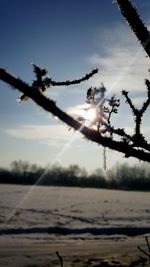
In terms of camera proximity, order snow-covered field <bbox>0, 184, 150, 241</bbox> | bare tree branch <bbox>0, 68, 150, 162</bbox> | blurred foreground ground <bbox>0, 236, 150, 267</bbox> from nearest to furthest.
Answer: bare tree branch <bbox>0, 68, 150, 162</bbox> < blurred foreground ground <bbox>0, 236, 150, 267</bbox> < snow-covered field <bbox>0, 184, 150, 241</bbox>

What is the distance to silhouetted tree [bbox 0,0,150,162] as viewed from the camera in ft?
3.16

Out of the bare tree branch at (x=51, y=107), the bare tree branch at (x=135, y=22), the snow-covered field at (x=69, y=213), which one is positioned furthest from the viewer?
the snow-covered field at (x=69, y=213)

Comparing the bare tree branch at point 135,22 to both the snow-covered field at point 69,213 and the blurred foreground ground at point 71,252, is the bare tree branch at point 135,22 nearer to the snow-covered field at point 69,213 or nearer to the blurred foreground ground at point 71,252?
the blurred foreground ground at point 71,252

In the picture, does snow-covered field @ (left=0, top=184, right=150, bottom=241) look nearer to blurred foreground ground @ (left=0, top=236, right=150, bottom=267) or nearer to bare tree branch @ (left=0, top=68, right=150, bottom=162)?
blurred foreground ground @ (left=0, top=236, right=150, bottom=267)

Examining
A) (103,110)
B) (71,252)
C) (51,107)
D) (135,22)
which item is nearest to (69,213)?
(71,252)

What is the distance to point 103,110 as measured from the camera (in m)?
1.70

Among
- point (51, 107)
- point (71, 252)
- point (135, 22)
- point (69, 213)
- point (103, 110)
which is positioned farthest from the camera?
point (69, 213)

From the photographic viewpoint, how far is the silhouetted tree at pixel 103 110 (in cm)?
96

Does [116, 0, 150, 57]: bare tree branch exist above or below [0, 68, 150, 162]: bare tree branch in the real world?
above

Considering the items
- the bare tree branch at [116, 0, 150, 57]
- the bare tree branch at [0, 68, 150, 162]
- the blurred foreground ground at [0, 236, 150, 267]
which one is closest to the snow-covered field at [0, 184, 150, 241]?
the blurred foreground ground at [0, 236, 150, 267]

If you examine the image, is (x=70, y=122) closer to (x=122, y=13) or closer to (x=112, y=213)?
(x=122, y=13)

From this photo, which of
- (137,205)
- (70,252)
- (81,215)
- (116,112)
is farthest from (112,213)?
(116,112)

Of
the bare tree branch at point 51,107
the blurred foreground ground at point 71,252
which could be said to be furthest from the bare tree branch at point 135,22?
the blurred foreground ground at point 71,252

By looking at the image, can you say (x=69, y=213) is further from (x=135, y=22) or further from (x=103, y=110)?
(x=135, y=22)
